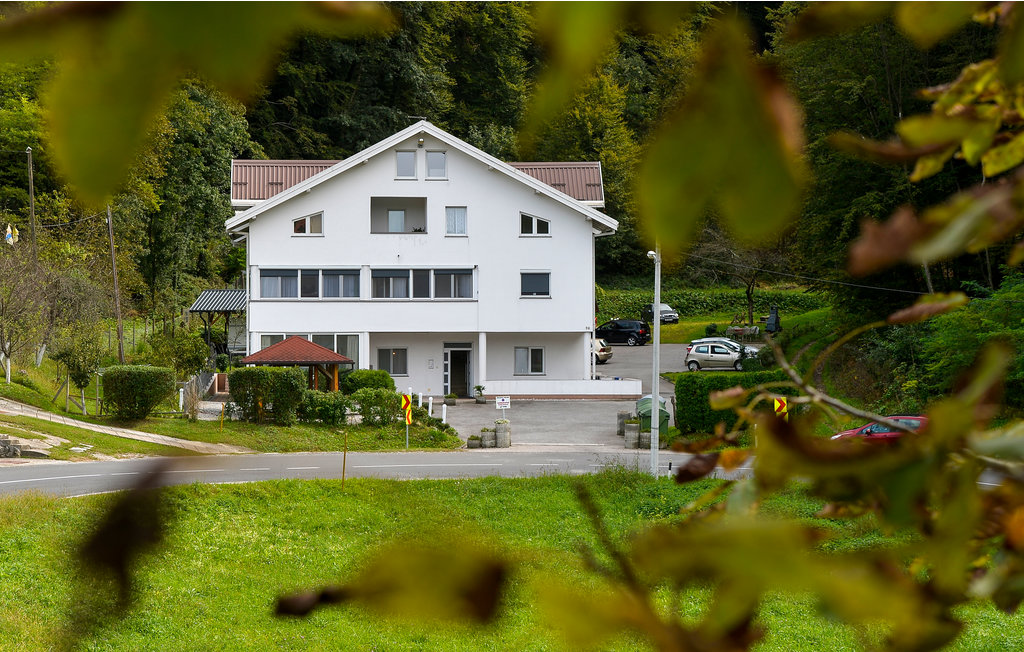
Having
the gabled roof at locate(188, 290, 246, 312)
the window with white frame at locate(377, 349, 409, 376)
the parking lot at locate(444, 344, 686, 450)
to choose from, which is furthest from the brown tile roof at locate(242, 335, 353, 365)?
the gabled roof at locate(188, 290, 246, 312)

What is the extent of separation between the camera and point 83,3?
11.0 inches

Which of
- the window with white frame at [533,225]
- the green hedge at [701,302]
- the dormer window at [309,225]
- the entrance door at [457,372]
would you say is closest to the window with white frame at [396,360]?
the entrance door at [457,372]

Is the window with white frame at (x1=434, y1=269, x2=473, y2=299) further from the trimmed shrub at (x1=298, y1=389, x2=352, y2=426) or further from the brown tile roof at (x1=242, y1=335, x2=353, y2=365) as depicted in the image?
the trimmed shrub at (x1=298, y1=389, x2=352, y2=426)

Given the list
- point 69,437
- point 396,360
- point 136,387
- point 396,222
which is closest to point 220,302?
point 396,360

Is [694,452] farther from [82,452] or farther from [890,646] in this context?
[82,452]

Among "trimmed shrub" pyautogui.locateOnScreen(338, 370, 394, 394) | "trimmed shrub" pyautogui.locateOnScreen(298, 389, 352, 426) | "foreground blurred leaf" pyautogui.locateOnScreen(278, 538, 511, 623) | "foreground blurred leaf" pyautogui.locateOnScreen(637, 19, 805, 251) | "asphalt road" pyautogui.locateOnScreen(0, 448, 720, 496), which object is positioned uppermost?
"foreground blurred leaf" pyautogui.locateOnScreen(637, 19, 805, 251)

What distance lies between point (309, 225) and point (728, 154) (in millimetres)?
24687

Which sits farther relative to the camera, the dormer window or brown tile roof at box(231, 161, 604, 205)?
brown tile roof at box(231, 161, 604, 205)

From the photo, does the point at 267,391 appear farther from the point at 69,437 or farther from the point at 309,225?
the point at 309,225

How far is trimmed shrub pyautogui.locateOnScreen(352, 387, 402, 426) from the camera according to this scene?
20344mm

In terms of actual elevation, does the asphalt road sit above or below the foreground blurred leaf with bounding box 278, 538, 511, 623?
below

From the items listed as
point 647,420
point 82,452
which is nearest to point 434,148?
point 647,420

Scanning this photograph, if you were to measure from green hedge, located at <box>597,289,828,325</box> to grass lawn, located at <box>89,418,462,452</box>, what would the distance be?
2168cm

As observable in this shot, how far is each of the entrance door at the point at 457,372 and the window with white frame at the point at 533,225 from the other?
4.04m
